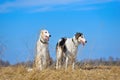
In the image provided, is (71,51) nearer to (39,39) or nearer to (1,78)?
(39,39)

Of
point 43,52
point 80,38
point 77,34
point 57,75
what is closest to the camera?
point 57,75

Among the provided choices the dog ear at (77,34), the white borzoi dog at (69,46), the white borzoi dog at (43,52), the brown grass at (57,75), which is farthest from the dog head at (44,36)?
the brown grass at (57,75)

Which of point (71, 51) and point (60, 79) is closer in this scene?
point (60, 79)

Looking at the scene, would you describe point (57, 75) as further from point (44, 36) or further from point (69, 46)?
point (69, 46)

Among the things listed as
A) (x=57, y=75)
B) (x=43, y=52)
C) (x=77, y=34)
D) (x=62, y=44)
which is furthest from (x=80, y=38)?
(x=57, y=75)

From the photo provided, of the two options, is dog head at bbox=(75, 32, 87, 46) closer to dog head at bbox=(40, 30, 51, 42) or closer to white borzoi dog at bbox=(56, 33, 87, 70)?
white borzoi dog at bbox=(56, 33, 87, 70)

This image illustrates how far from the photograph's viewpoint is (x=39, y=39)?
17.5m

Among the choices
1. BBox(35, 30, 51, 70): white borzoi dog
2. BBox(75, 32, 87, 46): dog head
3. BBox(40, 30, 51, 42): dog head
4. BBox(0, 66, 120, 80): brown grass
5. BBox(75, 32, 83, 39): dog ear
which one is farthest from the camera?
BBox(75, 32, 83, 39): dog ear

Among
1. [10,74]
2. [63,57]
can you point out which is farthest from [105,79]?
[63,57]

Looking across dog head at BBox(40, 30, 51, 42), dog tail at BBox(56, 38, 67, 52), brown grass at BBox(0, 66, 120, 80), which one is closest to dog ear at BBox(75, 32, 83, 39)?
dog tail at BBox(56, 38, 67, 52)

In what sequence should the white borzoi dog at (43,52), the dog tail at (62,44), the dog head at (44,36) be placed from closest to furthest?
the white borzoi dog at (43,52) → the dog head at (44,36) → the dog tail at (62,44)

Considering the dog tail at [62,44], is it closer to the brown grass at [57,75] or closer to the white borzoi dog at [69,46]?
the white borzoi dog at [69,46]

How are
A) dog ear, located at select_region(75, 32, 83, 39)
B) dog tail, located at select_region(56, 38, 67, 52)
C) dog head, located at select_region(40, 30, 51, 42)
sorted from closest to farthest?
dog head, located at select_region(40, 30, 51, 42), dog ear, located at select_region(75, 32, 83, 39), dog tail, located at select_region(56, 38, 67, 52)

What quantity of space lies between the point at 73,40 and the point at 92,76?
197 inches
